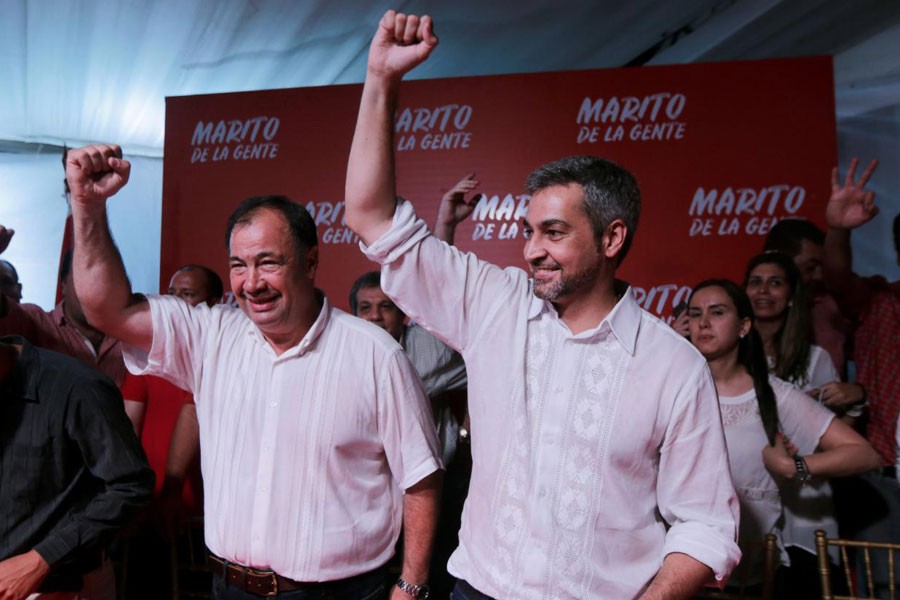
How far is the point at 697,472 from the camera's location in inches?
60.6

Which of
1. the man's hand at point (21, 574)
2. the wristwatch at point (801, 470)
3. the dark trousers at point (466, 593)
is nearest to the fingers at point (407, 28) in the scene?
the dark trousers at point (466, 593)

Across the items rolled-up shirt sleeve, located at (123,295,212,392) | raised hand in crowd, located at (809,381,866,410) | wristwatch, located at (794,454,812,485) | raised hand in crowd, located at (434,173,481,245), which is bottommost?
wristwatch, located at (794,454,812,485)

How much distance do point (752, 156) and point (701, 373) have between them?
2653 millimetres

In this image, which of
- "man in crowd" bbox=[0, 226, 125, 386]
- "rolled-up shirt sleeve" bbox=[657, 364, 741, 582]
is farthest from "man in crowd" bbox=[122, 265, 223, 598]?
"rolled-up shirt sleeve" bbox=[657, 364, 741, 582]

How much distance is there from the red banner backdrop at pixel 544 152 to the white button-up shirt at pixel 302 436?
7.18 ft

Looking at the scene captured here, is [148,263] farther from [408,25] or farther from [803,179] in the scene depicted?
[408,25]

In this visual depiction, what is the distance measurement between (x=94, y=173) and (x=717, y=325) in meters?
2.07

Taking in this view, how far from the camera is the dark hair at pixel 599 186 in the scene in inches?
62.3

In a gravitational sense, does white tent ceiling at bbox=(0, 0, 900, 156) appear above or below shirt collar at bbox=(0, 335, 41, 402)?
above

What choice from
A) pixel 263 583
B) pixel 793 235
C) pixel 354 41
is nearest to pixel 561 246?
pixel 263 583

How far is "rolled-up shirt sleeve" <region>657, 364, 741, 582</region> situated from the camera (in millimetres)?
1531

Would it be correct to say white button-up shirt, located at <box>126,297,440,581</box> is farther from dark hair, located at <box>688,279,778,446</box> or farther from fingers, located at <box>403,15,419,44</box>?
dark hair, located at <box>688,279,778,446</box>

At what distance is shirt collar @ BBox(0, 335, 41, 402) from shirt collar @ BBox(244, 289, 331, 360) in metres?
0.56

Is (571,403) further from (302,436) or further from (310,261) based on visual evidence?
(310,261)
